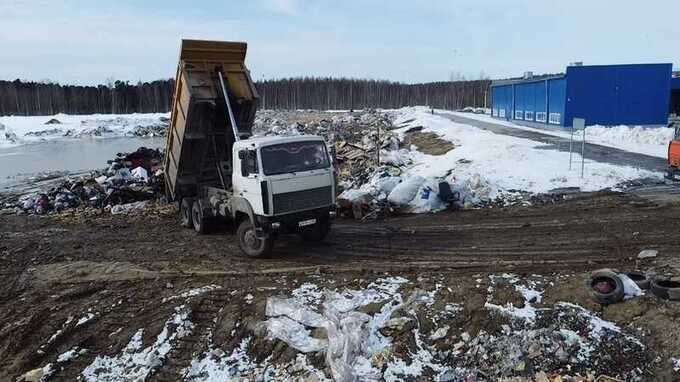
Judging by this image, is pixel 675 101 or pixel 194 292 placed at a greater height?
pixel 675 101

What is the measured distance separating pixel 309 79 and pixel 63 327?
228ft

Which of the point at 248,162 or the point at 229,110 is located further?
the point at 229,110

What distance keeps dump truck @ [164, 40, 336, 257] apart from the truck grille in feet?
0.06

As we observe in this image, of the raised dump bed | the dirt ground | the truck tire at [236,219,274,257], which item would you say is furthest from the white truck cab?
the raised dump bed

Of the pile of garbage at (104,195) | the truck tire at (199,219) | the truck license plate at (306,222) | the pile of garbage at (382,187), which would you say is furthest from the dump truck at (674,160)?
the pile of garbage at (104,195)

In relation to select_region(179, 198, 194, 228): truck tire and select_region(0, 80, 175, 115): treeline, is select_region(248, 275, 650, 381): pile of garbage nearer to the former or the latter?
select_region(179, 198, 194, 228): truck tire

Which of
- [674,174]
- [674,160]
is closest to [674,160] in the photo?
[674,160]

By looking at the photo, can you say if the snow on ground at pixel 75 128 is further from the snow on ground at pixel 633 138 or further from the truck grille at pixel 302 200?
the truck grille at pixel 302 200

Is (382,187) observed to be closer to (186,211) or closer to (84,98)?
(186,211)

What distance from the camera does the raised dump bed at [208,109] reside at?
36.2 feet

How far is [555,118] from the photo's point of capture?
95.6 feet

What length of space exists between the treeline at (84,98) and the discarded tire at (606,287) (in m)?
73.1

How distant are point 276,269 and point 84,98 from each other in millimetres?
76953

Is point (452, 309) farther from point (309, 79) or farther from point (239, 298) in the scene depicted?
point (309, 79)
